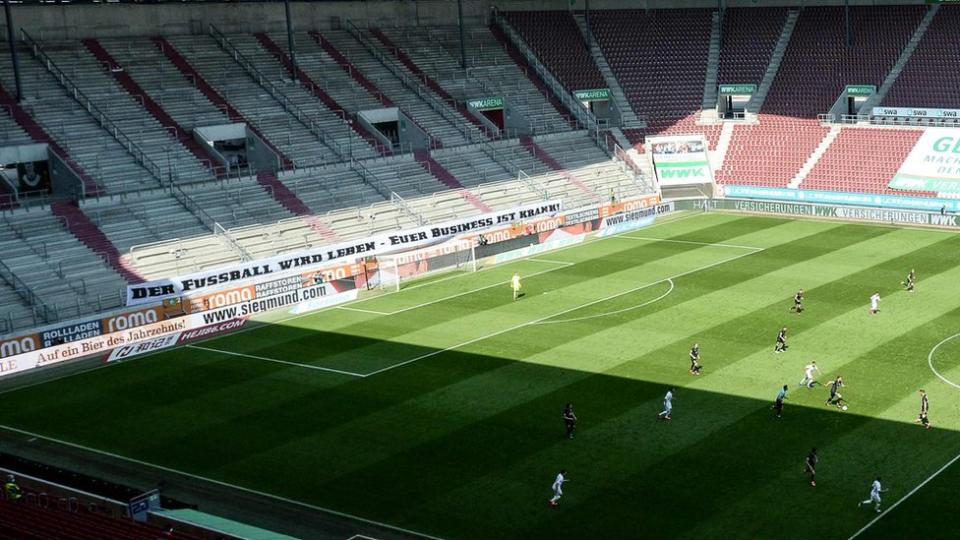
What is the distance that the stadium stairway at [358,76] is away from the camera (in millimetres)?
72062

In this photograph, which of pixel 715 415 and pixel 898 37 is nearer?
pixel 715 415

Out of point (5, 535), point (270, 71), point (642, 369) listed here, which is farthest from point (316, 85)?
point (5, 535)

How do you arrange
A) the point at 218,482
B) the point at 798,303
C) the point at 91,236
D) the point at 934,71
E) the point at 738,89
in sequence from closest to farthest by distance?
the point at 218,482
the point at 798,303
the point at 91,236
the point at 934,71
the point at 738,89

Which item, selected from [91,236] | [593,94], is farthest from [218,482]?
[593,94]

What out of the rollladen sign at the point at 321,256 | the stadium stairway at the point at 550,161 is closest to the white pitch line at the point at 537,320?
the rollladen sign at the point at 321,256

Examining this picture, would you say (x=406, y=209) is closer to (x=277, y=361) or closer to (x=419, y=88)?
(x=419, y=88)

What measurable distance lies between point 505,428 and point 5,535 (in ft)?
45.6

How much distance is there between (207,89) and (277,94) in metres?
4.19

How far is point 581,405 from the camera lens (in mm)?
35344

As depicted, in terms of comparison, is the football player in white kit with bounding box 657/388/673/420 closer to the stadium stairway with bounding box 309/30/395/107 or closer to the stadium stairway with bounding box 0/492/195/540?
the stadium stairway with bounding box 0/492/195/540

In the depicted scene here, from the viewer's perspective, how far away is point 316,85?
71.4 meters

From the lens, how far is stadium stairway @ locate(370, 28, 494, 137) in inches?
2972

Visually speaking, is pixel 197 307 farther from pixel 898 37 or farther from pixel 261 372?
pixel 898 37

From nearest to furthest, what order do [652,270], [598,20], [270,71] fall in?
[652,270], [270,71], [598,20]
